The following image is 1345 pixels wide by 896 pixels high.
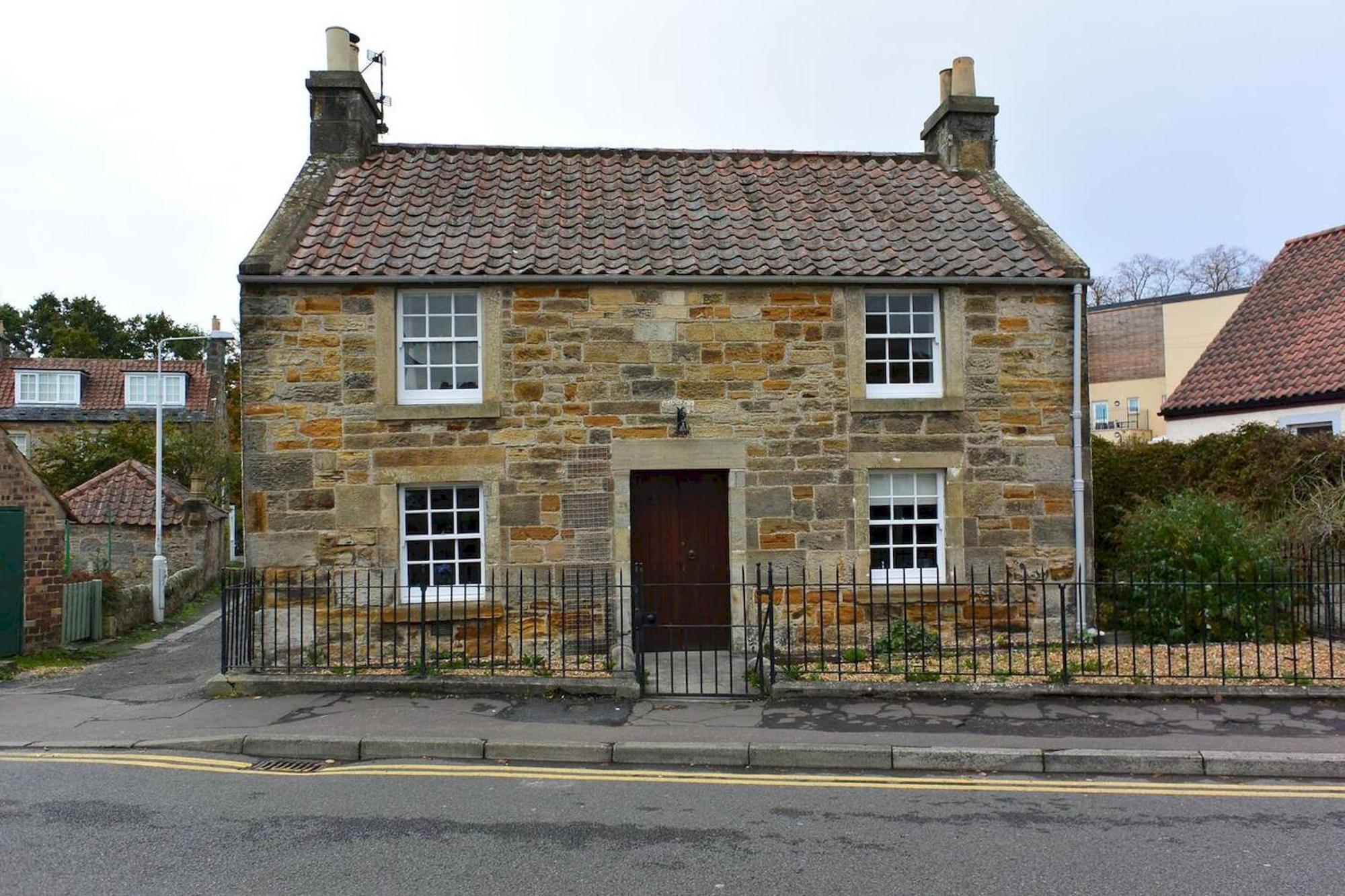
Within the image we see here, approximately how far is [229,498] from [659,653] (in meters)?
29.6

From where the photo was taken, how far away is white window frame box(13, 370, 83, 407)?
38.5m

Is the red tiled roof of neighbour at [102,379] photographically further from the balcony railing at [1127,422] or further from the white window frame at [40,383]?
the balcony railing at [1127,422]

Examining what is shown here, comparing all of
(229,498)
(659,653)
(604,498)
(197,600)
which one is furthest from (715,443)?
(229,498)

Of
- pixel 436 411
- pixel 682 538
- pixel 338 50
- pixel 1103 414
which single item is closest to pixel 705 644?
pixel 682 538

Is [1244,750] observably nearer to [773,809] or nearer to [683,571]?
[773,809]

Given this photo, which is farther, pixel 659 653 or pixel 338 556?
pixel 659 653

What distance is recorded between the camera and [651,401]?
1083 cm

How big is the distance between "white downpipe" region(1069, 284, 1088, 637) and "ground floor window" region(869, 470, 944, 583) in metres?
1.61

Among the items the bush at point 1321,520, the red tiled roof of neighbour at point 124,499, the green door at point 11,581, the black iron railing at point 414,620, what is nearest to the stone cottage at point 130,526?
the red tiled roof of neighbour at point 124,499

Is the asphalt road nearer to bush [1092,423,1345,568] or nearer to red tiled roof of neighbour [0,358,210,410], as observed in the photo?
bush [1092,423,1345,568]

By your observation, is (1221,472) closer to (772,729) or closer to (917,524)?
(917,524)

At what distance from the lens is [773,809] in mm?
6211

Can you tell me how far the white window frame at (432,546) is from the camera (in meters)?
10.6

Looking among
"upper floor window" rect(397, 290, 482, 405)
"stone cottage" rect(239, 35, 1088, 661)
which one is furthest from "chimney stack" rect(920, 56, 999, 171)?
"upper floor window" rect(397, 290, 482, 405)
